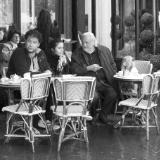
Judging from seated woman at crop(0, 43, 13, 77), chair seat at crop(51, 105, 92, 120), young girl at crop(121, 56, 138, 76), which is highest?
seated woman at crop(0, 43, 13, 77)

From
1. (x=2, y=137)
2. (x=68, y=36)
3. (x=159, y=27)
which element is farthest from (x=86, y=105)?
(x=159, y=27)

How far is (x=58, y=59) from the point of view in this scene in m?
8.26

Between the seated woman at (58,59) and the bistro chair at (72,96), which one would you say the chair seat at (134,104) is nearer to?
the bistro chair at (72,96)

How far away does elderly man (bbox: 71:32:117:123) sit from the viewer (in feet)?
27.3

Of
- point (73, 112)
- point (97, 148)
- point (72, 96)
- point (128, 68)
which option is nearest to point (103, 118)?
point (128, 68)

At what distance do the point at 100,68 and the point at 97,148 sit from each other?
1.90 meters

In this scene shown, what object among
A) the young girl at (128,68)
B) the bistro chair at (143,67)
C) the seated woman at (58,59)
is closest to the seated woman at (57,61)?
the seated woman at (58,59)

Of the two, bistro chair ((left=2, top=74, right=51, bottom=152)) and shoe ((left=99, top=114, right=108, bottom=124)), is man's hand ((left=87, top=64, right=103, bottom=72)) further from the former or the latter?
bistro chair ((left=2, top=74, right=51, bottom=152))

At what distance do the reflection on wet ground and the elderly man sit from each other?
704mm

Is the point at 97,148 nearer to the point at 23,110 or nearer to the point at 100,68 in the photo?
the point at 23,110

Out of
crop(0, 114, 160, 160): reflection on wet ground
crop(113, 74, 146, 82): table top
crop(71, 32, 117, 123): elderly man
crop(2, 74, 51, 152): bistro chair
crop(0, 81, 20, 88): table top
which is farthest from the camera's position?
crop(71, 32, 117, 123): elderly man

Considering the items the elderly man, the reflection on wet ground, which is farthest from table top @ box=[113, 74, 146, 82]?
the reflection on wet ground

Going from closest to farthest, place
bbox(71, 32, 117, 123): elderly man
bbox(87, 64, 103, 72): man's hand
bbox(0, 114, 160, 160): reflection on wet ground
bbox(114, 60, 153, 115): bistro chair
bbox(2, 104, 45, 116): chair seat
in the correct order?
bbox(0, 114, 160, 160): reflection on wet ground, bbox(2, 104, 45, 116): chair seat, bbox(87, 64, 103, 72): man's hand, bbox(71, 32, 117, 123): elderly man, bbox(114, 60, 153, 115): bistro chair

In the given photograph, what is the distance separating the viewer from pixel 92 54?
27.9ft
